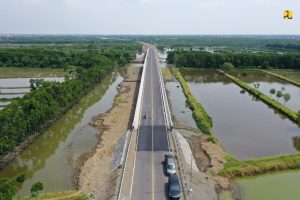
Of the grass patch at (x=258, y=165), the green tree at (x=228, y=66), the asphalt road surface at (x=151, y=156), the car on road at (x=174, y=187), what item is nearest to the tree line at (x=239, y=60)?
the green tree at (x=228, y=66)

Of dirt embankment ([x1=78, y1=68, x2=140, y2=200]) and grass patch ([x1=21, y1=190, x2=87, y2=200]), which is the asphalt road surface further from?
grass patch ([x1=21, y1=190, x2=87, y2=200])

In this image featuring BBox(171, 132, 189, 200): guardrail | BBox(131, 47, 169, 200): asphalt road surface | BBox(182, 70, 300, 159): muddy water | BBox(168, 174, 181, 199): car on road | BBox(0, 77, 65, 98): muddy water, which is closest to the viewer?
BBox(168, 174, 181, 199): car on road

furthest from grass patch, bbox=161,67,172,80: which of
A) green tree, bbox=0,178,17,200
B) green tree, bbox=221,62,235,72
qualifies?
green tree, bbox=0,178,17,200

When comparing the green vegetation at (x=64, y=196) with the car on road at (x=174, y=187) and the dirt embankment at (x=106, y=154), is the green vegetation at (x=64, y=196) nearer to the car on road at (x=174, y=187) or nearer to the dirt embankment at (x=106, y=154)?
the dirt embankment at (x=106, y=154)

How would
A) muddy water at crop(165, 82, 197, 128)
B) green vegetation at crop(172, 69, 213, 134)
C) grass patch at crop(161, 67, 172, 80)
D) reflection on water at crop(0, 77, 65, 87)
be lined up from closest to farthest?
green vegetation at crop(172, 69, 213, 134)
muddy water at crop(165, 82, 197, 128)
reflection on water at crop(0, 77, 65, 87)
grass patch at crop(161, 67, 172, 80)

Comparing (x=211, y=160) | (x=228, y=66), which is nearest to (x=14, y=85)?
(x=211, y=160)

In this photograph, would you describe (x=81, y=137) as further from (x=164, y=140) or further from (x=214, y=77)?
(x=214, y=77)

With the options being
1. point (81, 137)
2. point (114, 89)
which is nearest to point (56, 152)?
point (81, 137)
